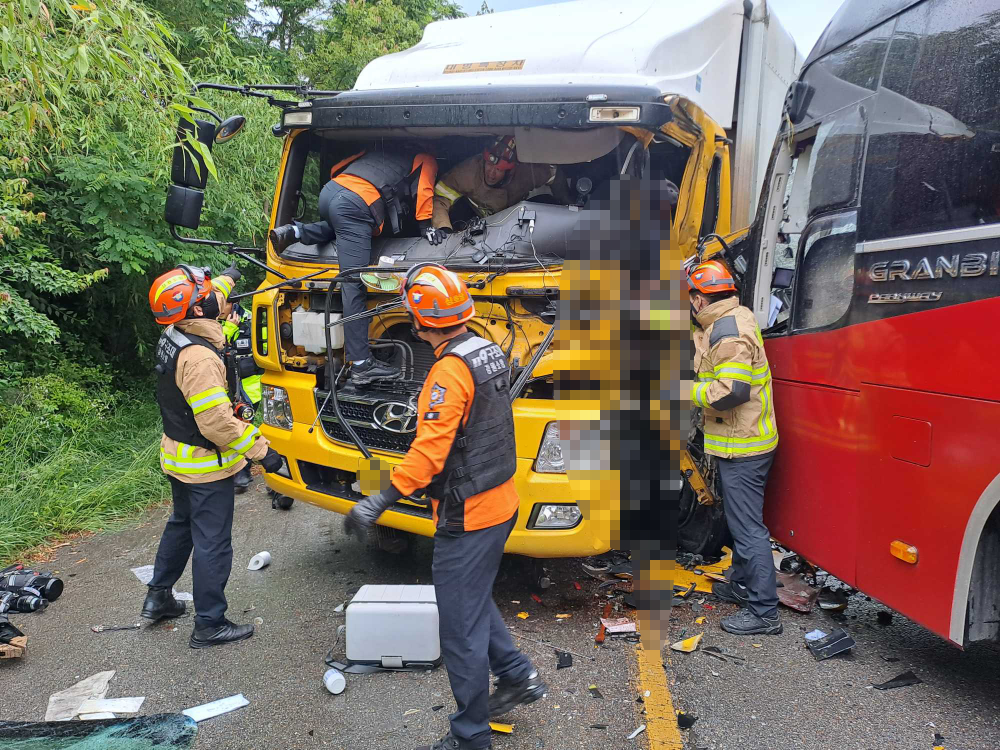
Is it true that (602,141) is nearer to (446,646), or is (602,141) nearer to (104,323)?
(446,646)

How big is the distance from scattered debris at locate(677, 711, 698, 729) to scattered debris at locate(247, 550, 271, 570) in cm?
290

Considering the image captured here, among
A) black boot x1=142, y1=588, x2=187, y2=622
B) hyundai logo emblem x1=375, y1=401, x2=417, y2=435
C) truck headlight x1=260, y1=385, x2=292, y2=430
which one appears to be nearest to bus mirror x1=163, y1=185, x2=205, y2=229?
truck headlight x1=260, y1=385, x2=292, y2=430

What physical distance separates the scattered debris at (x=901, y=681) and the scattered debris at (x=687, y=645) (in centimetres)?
80

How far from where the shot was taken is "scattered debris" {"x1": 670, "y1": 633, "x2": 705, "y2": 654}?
369 cm

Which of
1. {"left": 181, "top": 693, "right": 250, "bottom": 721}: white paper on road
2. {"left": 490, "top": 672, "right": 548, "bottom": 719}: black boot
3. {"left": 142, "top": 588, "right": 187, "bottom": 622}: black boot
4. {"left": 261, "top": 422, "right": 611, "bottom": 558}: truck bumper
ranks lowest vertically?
{"left": 181, "top": 693, "right": 250, "bottom": 721}: white paper on road

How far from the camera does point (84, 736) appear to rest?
303 centimetres

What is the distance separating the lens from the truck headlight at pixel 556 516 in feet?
11.9

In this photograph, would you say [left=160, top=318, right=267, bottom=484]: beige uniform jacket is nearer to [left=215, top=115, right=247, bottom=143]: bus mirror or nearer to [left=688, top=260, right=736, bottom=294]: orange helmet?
[left=215, top=115, right=247, bottom=143]: bus mirror

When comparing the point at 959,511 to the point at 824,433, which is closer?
the point at 959,511

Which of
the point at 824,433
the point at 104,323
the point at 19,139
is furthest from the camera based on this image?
the point at 104,323

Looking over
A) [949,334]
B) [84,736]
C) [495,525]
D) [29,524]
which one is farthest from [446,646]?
Result: [29,524]

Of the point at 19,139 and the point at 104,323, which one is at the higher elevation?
the point at 19,139

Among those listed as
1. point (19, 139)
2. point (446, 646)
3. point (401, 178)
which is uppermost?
point (19, 139)

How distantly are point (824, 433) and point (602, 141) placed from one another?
1806 mm
